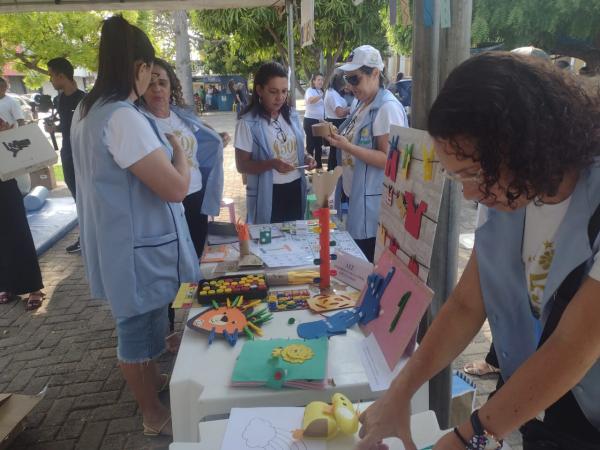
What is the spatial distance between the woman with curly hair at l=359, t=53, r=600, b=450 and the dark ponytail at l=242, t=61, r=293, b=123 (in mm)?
1963

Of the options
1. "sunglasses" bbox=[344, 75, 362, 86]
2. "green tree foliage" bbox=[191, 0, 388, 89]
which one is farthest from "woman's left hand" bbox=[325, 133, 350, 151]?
"green tree foliage" bbox=[191, 0, 388, 89]

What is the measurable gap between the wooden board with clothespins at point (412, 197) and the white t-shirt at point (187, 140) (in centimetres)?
139

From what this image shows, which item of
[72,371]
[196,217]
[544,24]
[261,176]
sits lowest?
[72,371]

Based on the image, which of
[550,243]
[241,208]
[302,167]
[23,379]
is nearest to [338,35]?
[241,208]

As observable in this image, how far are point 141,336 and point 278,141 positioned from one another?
4.45 ft

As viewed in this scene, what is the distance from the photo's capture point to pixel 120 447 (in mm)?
2029

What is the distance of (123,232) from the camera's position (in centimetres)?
158

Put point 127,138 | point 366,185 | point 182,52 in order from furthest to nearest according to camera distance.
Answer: point 182,52 → point 366,185 → point 127,138

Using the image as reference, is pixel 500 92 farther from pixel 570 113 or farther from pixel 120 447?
pixel 120 447

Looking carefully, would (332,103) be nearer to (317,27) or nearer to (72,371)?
(317,27)

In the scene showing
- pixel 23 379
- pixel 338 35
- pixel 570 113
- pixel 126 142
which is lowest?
pixel 23 379

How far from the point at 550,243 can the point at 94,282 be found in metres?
1.58

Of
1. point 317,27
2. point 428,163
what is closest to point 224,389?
point 428,163

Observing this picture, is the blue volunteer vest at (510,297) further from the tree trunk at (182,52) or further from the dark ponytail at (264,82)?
the tree trunk at (182,52)
